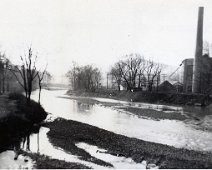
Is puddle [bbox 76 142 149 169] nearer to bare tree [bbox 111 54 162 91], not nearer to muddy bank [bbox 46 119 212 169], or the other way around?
muddy bank [bbox 46 119 212 169]

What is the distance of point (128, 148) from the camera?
57.1 ft

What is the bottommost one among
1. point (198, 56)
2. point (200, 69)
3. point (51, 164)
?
point (51, 164)

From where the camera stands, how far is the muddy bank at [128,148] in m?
14.3

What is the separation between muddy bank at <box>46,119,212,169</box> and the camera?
14.3 meters

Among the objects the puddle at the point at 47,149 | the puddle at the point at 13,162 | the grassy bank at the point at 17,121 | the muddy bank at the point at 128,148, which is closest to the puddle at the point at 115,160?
the muddy bank at the point at 128,148

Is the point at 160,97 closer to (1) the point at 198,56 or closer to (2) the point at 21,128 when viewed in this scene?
(1) the point at 198,56

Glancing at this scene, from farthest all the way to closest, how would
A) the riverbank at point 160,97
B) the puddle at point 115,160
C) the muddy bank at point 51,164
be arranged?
1. the riverbank at point 160,97
2. the puddle at point 115,160
3. the muddy bank at point 51,164

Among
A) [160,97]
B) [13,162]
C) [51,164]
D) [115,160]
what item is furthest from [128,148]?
[160,97]

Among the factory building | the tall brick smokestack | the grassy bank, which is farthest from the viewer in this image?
the tall brick smokestack

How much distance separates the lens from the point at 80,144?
19.4 metres

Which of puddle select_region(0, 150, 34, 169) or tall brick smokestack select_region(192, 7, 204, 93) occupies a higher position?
tall brick smokestack select_region(192, 7, 204, 93)

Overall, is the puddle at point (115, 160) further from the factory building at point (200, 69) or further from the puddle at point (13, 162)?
the factory building at point (200, 69)

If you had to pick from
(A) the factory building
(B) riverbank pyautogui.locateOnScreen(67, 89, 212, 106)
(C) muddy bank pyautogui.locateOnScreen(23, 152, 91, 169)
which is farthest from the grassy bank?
(A) the factory building

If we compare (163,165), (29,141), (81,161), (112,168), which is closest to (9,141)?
(29,141)
